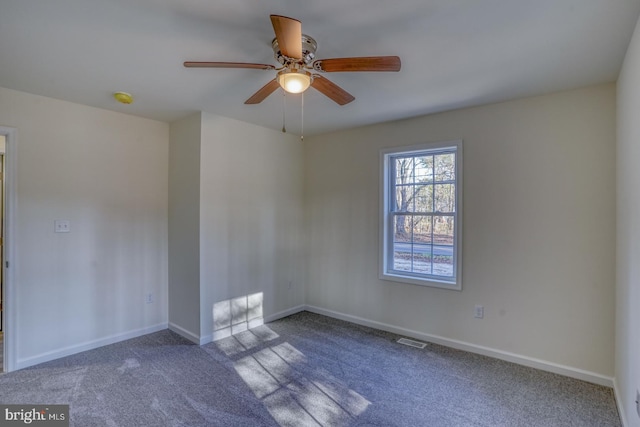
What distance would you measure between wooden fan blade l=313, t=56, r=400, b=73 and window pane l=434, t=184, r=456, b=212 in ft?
6.40

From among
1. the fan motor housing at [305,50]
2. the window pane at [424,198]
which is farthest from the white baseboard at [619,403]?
the fan motor housing at [305,50]

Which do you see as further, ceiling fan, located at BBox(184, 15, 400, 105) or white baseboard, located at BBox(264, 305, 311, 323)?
white baseboard, located at BBox(264, 305, 311, 323)

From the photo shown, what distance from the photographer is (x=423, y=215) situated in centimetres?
365

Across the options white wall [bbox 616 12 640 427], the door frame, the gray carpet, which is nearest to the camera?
white wall [bbox 616 12 640 427]

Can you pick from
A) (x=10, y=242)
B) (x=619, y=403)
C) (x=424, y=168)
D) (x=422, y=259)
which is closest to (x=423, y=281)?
(x=422, y=259)

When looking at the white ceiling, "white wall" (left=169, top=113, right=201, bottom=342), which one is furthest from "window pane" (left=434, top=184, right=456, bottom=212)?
"white wall" (left=169, top=113, right=201, bottom=342)

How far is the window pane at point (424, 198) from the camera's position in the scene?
11.9ft

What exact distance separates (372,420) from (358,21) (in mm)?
2478

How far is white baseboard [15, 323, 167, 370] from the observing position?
9.54 feet

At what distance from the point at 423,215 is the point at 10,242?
12.8 feet

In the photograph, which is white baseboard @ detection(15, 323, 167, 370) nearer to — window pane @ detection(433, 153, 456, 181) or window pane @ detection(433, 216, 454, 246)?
window pane @ detection(433, 216, 454, 246)

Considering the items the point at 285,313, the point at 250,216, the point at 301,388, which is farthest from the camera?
the point at 285,313

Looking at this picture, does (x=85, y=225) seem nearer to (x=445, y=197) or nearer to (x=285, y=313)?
(x=285, y=313)

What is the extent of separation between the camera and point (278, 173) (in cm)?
430
